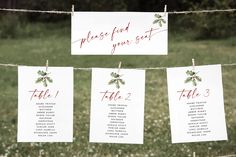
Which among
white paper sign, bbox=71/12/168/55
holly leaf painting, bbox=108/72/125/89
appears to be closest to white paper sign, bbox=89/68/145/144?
holly leaf painting, bbox=108/72/125/89

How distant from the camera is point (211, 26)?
13.3 meters

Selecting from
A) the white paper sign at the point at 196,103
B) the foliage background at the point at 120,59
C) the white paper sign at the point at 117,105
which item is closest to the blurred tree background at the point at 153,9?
the foliage background at the point at 120,59

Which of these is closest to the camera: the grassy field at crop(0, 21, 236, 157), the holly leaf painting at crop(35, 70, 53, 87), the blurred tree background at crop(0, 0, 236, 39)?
the holly leaf painting at crop(35, 70, 53, 87)

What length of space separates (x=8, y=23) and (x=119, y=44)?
11.0 metres

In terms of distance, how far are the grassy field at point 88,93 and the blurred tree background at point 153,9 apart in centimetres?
46

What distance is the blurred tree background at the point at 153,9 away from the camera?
43.7ft

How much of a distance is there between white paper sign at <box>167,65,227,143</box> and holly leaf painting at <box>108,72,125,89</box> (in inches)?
12.4

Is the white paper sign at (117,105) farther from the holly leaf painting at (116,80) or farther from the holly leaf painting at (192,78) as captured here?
the holly leaf painting at (192,78)

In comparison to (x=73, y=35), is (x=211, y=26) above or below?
above

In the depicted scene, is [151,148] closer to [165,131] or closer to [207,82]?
[165,131]

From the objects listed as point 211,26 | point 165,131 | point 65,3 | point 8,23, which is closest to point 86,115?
point 165,131

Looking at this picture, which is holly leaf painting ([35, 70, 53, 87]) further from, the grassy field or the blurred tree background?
the blurred tree background

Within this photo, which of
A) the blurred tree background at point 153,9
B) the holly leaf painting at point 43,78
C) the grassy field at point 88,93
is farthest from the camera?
the blurred tree background at point 153,9

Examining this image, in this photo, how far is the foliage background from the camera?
17.0 feet
